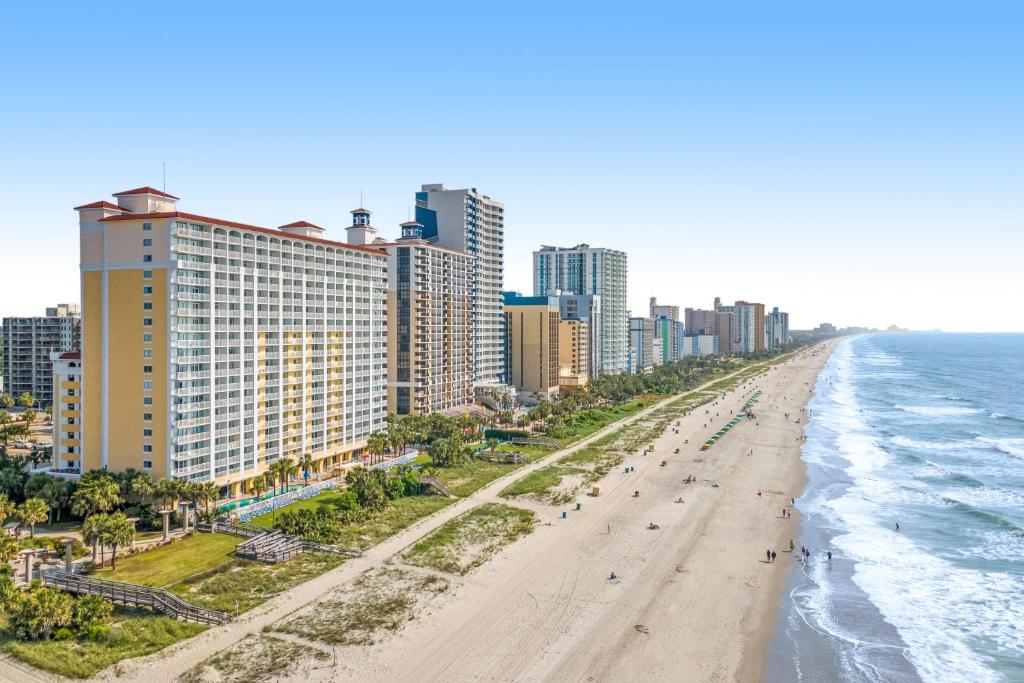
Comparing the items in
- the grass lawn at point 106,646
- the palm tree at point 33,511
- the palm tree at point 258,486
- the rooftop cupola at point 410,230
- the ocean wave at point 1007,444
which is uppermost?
the rooftop cupola at point 410,230

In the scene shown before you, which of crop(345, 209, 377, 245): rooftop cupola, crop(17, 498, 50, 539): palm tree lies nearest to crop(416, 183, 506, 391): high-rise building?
crop(345, 209, 377, 245): rooftop cupola

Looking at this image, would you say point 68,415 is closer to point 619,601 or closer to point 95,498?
point 95,498

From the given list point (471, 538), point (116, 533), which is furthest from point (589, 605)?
point (116, 533)

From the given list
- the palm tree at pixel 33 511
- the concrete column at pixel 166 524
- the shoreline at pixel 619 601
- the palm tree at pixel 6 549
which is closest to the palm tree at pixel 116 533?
the palm tree at pixel 6 549

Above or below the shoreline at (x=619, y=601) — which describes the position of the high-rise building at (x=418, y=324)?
above

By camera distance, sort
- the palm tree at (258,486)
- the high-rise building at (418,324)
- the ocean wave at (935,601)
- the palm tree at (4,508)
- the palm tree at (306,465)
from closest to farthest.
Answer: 1. the ocean wave at (935,601)
2. the palm tree at (4,508)
3. the palm tree at (258,486)
4. the palm tree at (306,465)
5. the high-rise building at (418,324)

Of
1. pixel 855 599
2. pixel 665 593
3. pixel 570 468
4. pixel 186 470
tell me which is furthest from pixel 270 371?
pixel 855 599

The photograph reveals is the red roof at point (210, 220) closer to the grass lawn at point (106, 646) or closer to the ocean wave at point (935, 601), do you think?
the grass lawn at point (106, 646)
